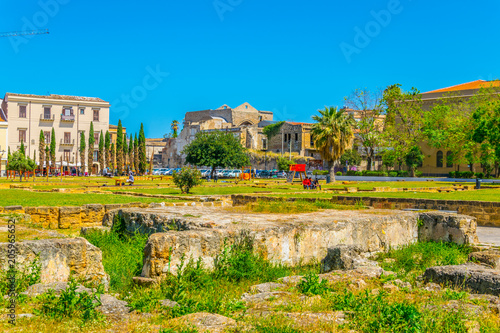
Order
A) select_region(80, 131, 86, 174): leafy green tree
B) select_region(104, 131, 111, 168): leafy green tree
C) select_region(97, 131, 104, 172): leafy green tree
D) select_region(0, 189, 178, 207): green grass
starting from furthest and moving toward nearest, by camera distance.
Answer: select_region(104, 131, 111, 168): leafy green tree, select_region(97, 131, 104, 172): leafy green tree, select_region(80, 131, 86, 174): leafy green tree, select_region(0, 189, 178, 207): green grass

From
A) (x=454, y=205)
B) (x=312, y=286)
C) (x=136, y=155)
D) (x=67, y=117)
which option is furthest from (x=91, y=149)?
(x=312, y=286)

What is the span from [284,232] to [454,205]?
10952 millimetres

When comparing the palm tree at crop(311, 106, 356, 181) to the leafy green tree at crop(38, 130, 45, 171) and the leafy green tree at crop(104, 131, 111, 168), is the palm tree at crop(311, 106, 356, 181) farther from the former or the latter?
the leafy green tree at crop(38, 130, 45, 171)

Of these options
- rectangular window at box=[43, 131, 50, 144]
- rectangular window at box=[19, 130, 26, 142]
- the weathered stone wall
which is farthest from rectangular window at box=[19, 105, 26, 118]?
the weathered stone wall

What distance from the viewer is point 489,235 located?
500 inches

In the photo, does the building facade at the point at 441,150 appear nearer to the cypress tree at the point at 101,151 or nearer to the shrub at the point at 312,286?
the cypress tree at the point at 101,151

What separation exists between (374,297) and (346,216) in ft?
15.3

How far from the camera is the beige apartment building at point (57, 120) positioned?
63.8 meters

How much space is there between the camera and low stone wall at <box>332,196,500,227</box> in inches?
603

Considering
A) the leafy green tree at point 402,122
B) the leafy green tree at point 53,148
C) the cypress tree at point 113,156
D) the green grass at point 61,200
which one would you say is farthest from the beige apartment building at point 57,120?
the green grass at point 61,200

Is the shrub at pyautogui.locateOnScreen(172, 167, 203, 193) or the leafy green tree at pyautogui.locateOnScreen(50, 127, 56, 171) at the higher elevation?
the leafy green tree at pyautogui.locateOnScreen(50, 127, 56, 171)

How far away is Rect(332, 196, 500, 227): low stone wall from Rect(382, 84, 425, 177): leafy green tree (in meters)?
35.7

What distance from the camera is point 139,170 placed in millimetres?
65625

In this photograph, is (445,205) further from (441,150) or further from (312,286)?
(441,150)
